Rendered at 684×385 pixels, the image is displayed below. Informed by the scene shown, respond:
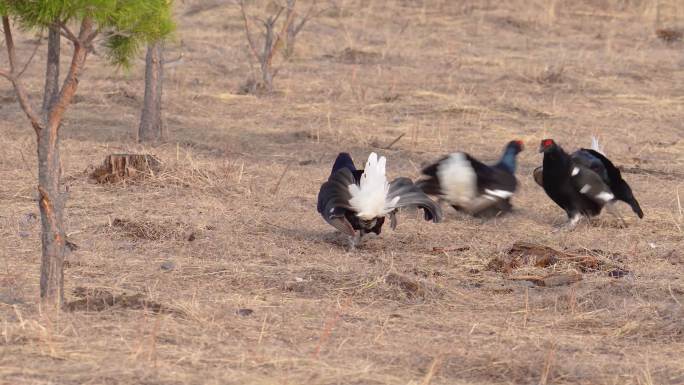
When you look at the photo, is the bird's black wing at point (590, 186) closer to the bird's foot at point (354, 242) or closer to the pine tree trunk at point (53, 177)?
the bird's foot at point (354, 242)

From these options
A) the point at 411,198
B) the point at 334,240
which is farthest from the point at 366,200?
the point at 334,240

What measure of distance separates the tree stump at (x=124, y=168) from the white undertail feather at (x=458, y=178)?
2.05m

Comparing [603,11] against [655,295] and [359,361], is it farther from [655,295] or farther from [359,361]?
[359,361]

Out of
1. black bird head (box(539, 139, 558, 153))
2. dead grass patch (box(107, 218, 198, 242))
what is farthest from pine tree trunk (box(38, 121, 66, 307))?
black bird head (box(539, 139, 558, 153))

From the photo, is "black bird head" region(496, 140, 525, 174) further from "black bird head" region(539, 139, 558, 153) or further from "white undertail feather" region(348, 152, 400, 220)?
"white undertail feather" region(348, 152, 400, 220)

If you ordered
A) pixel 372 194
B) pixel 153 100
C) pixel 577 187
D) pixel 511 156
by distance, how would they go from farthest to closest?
pixel 153 100 < pixel 511 156 < pixel 577 187 < pixel 372 194

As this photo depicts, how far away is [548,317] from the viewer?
547 cm

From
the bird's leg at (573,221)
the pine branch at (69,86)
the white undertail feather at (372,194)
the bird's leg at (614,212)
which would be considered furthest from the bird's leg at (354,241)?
the pine branch at (69,86)

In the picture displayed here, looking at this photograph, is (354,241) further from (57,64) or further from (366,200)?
(57,64)

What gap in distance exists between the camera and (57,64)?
4.91 meters

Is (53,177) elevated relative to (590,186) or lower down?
elevated

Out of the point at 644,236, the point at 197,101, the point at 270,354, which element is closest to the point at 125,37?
the point at 270,354

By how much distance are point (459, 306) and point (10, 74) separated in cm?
232

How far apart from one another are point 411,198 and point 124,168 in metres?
2.42
